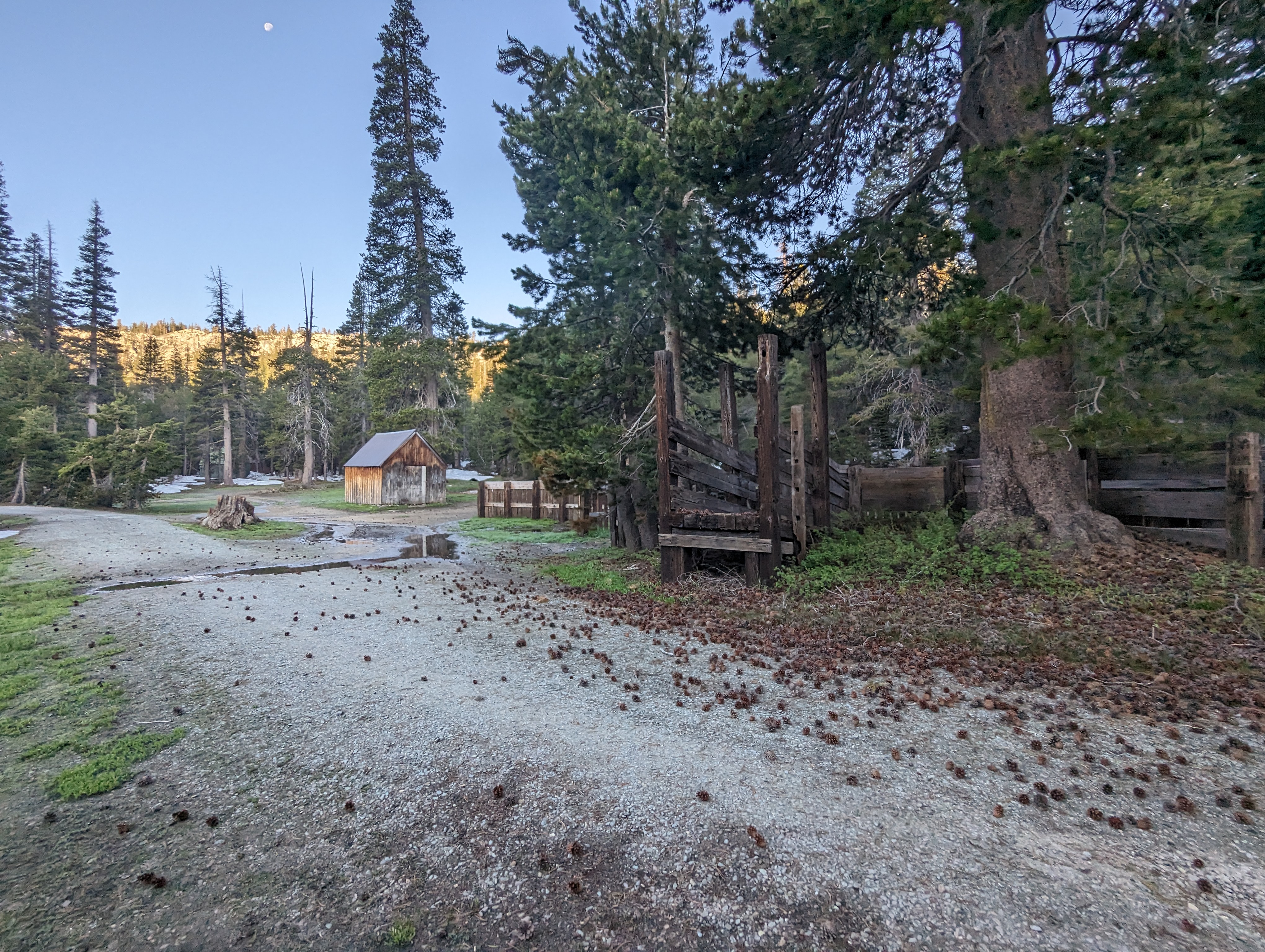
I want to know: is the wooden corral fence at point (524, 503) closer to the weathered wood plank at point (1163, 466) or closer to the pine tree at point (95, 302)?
the weathered wood plank at point (1163, 466)

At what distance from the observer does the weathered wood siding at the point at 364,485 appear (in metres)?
29.4

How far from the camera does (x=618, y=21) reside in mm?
9781

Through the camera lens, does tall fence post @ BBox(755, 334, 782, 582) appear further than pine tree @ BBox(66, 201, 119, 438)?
No

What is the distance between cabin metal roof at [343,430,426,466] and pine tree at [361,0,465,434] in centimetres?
365

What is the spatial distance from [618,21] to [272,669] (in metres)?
11.0

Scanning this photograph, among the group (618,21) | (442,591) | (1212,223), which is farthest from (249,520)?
(1212,223)

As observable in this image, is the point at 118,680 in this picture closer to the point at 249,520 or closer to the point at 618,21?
the point at 618,21

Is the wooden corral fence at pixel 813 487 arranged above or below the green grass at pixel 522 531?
above

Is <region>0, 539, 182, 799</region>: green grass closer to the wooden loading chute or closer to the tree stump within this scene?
the wooden loading chute

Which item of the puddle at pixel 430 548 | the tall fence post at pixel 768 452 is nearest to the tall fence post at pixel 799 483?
the tall fence post at pixel 768 452

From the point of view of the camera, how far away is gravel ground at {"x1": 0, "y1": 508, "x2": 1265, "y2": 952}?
7.00 ft

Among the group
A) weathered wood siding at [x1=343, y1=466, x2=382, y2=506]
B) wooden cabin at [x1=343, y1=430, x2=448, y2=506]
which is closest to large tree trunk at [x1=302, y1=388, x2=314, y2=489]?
wooden cabin at [x1=343, y1=430, x2=448, y2=506]

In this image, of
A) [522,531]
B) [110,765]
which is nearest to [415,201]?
[522,531]

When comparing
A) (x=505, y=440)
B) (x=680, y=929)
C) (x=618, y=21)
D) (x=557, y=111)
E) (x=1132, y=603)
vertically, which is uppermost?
(x=618, y=21)
